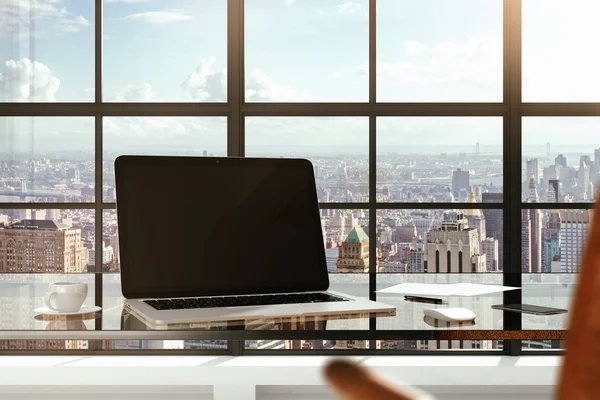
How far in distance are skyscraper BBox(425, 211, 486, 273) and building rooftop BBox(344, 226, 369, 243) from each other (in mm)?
329

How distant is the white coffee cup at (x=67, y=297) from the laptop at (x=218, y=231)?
0.12 meters

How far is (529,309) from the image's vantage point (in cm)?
131

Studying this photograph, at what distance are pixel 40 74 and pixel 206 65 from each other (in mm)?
824

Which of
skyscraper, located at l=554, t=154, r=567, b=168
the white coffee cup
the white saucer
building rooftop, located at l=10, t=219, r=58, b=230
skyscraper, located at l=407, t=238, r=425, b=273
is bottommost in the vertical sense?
skyscraper, located at l=407, t=238, r=425, b=273

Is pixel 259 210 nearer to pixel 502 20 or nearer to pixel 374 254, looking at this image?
pixel 374 254

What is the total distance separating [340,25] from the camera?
362 cm

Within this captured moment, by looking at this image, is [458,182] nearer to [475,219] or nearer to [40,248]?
[475,219]

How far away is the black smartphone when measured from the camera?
127 centimetres

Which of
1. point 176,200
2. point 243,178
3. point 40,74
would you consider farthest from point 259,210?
point 40,74

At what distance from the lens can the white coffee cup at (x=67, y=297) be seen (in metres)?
1.32

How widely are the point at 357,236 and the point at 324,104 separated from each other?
0.68 metres

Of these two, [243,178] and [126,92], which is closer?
[243,178]

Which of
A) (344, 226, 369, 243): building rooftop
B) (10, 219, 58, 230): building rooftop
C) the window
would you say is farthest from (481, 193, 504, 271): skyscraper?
(10, 219, 58, 230): building rooftop

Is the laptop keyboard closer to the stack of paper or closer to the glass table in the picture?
the glass table
